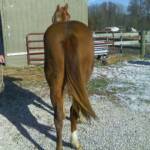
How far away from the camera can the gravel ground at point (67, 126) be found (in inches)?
217

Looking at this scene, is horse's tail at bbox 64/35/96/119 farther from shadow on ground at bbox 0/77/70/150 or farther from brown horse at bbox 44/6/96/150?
shadow on ground at bbox 0/77/70/150

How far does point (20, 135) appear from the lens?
235 inches

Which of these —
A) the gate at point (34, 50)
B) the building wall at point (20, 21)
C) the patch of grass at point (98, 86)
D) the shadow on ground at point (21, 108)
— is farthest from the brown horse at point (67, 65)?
the gate at point (34, 50)

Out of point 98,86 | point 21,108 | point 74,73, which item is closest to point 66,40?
point 74,73

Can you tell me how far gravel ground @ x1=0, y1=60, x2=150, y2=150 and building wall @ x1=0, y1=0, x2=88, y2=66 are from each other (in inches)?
221

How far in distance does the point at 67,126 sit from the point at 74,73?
1.48m

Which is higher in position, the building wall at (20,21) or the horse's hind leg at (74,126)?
the building wall at (20,21)

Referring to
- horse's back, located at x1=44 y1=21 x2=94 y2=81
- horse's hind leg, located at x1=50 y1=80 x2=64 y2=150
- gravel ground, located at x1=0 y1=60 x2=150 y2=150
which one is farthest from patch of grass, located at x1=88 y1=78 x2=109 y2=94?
horse's hind leg, located at x1=50 y1=80 x2=64 y2=150

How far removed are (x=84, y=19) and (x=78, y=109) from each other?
10215mm

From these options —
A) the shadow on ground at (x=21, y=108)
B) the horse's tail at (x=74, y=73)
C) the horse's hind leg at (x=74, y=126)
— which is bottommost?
the shadow on ground at (x=21, y=108)

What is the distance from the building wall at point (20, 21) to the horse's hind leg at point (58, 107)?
879 cm

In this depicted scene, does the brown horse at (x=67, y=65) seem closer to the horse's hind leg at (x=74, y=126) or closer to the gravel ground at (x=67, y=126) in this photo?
the horse's hind leg at (x=74, y=126)

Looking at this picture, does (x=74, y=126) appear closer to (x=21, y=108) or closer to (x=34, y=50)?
(x=21, y=108)

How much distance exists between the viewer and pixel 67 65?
5.11 metres
